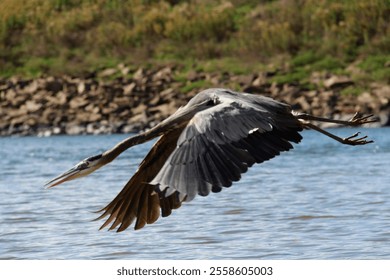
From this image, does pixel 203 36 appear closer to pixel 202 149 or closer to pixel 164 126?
pixel 164 126

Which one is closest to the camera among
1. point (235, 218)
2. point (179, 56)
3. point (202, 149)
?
point (202, 149)

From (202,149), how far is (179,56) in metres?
24.1

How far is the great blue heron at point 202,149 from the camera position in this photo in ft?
17.0

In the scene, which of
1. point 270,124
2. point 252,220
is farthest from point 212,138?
point 252,220

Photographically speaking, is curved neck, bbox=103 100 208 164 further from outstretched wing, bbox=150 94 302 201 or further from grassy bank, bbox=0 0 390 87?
grassy bank, bbox=0 0 390 87

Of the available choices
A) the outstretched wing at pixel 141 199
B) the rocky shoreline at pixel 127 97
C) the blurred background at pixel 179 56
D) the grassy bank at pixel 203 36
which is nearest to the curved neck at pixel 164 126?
the outstretched wing at pixel 141 199

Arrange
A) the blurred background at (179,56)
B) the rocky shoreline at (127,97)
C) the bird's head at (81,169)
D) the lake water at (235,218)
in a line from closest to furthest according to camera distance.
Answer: the bird's head at (81,169), the lake water at (235,218), the rocky shoreline at (127,97), the blurred background at (179,56)

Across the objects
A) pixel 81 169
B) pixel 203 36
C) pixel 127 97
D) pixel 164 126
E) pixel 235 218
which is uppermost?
pixel 164 126

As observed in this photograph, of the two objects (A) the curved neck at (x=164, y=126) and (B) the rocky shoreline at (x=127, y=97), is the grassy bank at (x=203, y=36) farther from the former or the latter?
(A) the curved neck at (x=164, y=126)

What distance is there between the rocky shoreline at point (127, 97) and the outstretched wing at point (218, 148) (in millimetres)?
18729

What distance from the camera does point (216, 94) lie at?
6211 mm

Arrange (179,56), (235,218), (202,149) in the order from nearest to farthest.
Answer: (202,149), (235,218), (179,56)

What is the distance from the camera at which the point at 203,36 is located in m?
30.4

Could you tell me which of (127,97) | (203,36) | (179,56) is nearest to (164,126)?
(127,97)
